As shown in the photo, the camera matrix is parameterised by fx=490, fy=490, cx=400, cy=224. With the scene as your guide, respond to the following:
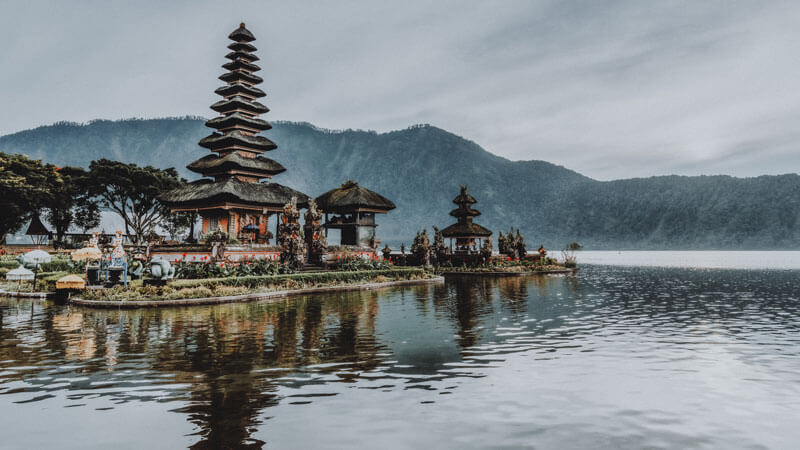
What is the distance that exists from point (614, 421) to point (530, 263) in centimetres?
5595

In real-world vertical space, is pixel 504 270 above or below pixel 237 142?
below

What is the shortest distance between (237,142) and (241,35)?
14028mm

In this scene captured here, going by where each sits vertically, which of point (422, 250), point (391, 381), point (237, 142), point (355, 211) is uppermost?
point (237, 142)

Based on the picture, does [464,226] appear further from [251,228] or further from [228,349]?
[228,349]

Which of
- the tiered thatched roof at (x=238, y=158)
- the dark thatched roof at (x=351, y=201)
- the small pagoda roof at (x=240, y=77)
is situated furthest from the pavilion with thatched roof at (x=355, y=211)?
the small pagoda roof at (x=240, y=77)

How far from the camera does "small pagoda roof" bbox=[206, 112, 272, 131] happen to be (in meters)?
53.5

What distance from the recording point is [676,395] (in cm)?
960

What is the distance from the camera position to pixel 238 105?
54.4 meters

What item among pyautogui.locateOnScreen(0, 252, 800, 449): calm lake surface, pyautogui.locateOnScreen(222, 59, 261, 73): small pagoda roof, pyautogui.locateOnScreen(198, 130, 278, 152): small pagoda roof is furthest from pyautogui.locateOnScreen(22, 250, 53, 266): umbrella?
pyautogui.locateOnScreen(222, 59, 261, 73): small pagoda roof

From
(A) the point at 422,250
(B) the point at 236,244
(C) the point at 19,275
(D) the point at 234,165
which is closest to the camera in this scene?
(C) the point at 19,275

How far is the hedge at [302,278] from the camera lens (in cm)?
2562

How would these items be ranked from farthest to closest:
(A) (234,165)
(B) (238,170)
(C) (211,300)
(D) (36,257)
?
1. (B) (238,170)
2. (A) (234,165)
3. (D) (36,257)
4. (C) (211,300)

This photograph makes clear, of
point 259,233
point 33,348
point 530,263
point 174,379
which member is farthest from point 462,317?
point 530,263

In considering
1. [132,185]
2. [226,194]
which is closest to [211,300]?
[226,194]
